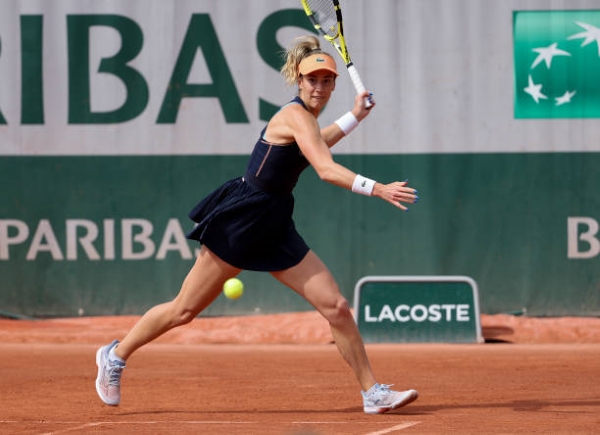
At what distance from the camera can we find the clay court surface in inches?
192

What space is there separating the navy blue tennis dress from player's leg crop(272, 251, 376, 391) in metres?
0.05

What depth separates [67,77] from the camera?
9.40 m

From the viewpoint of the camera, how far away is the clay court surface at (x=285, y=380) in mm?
4883

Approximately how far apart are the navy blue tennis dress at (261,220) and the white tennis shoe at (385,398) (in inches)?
26.7

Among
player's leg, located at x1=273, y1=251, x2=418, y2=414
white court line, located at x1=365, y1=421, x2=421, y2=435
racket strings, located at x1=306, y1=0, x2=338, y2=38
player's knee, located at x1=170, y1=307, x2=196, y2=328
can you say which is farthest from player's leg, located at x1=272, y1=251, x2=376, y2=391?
racket strings, located at x1=306, y1=0, x2=338, y2=38

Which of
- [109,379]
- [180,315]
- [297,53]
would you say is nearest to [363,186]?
[297,53]

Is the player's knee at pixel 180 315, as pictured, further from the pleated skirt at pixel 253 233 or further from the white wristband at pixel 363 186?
the white wristband at pixel 363 186

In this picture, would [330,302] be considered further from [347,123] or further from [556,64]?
[556,64]

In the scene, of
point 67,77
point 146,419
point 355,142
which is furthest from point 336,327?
point 67,77

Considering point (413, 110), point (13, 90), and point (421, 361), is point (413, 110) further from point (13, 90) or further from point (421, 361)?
point (13, 90)

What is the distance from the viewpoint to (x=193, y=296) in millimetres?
4934

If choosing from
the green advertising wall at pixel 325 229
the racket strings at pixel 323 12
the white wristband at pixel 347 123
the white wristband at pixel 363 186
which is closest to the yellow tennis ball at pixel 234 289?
the green advertising wall at pixel 325 229

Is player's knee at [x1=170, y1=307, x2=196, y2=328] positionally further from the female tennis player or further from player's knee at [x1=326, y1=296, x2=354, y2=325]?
player's knee at [x1=326, y1=296, x2=354, y2=325]

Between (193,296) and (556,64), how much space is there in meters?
5.28
